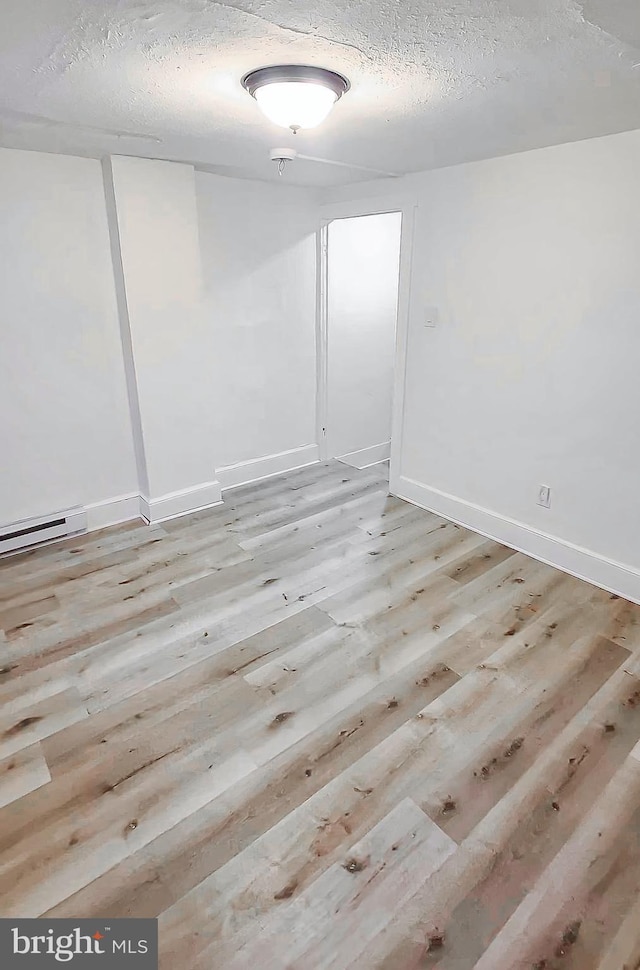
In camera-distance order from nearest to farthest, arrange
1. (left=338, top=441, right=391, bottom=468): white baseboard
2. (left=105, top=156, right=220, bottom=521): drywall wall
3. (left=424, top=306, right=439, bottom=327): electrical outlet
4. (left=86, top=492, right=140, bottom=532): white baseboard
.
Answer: (left=105, top=156, right=220, bottom=521): drywall wall → (left=424, top=306, right=439, bottom=327): electrical outlet → (left=86, top=492, right=140, bottom=532): white baseboard → (left=338, top=441, right=391, bottom=468): white baseboard

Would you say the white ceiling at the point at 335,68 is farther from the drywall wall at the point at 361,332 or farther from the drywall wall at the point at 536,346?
the drywall wall at the point at 361,332

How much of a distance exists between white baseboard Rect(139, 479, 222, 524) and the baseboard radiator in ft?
1.34

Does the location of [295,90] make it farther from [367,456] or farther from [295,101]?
[367,456]

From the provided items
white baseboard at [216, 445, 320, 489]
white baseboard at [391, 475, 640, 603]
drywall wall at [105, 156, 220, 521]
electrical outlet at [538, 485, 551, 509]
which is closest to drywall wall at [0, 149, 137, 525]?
drywall wall at [105, 156, 220, 521]

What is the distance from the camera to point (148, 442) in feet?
11.9

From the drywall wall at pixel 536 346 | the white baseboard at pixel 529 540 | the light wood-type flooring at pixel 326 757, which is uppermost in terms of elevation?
the drywall wall at pixel 536 346

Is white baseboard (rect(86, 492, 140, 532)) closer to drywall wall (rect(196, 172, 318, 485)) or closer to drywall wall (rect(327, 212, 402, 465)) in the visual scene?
drywall wall (rect(196, 172, 318, 485))

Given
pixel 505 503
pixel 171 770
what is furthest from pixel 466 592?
pixel 171 770

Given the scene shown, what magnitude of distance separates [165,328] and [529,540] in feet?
8.66

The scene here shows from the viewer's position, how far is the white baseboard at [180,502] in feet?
12.4

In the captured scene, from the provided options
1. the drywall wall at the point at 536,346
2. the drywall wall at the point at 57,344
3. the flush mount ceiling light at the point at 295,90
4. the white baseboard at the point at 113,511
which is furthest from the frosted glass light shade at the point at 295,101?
the white baseboard at the point at 113,511

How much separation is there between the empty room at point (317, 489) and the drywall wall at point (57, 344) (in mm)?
17

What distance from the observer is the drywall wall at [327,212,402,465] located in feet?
14.6

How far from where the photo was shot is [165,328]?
348 cm
